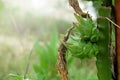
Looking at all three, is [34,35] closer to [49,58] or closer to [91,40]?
[49,58]

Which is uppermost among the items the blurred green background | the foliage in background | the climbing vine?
the climbing vine

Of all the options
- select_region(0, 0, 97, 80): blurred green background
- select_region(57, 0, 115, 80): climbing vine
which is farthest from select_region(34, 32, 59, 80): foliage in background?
select_region(57, 0, 115, 80): climbing vine

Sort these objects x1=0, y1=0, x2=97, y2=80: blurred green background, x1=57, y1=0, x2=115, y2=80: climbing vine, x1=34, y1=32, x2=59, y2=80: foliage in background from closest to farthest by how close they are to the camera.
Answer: x1=57, y1=0, x2=115, y2=80: climbing vine
x1=34, y1=32, x2=59, y2=80: foliage in background
x1=0, y1=0, x2=97, y2=80: blurred green background

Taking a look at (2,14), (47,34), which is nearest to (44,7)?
(47,34)

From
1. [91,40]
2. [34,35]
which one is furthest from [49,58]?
[34,35]

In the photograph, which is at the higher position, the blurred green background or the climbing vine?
the climbing vine

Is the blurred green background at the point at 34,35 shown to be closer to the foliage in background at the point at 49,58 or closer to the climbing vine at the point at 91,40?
the foliage in background at the point at 49,58

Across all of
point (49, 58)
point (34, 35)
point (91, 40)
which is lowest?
point (34, 35)

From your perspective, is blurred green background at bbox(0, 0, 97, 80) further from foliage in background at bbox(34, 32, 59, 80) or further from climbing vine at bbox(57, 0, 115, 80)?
climbing vine at bbox(57, 0, 115, 80)

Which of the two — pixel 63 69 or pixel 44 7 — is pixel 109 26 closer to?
pixel 63 69

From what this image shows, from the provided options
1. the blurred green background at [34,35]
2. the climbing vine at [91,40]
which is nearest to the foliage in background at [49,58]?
the blurred green background at [34,35]
